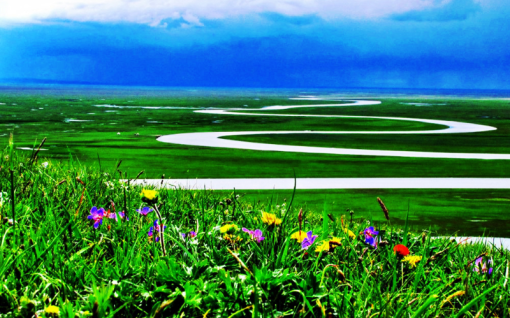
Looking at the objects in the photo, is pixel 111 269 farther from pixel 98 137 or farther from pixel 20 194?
pixel 98 137

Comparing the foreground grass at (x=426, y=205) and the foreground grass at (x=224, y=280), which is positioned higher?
the foreground grass at (x=224, y=280)

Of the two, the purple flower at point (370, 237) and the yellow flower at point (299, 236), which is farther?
the purple flower at point (370, 237)

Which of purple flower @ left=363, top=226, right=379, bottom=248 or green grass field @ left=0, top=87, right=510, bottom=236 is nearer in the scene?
purple flower @ left=363, top=226, right=379, bottom=248

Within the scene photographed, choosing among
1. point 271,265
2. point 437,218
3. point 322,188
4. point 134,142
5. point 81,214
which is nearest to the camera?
point 271,265

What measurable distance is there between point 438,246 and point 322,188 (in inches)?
216

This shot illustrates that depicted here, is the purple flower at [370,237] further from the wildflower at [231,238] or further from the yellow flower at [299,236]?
the wildflower at [231,238]

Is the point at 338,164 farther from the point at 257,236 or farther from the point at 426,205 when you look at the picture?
the point at 257,236

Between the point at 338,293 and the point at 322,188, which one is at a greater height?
the point at 338,293

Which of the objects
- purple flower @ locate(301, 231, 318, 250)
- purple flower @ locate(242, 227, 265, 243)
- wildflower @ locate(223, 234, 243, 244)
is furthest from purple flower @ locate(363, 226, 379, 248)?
wildflower @ locate(223, 234, 243, 244)

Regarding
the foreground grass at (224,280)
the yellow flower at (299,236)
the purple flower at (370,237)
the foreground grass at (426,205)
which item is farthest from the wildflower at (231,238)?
the foreground grass at (426,205)

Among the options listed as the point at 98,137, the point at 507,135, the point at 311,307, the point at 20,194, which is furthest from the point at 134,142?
the point at 311,307

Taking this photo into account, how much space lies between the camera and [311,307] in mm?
2375

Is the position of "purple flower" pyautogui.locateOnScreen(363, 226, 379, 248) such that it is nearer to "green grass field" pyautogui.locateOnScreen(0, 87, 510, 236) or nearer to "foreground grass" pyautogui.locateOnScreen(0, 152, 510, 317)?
"foreground grass" pyautogui.locateOnScreen(0, 152, 510, 317)

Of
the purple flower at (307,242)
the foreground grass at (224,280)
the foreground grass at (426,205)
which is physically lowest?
the foreground grass at (426,205)
